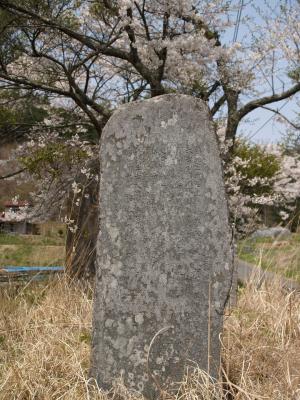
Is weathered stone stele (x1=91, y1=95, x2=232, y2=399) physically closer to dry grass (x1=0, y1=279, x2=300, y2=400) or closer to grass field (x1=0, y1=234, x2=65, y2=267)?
dry grass (x1=0, y1=279, x2=300, y2=400)

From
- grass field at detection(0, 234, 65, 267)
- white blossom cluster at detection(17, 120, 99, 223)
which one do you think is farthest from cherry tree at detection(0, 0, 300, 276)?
grass field at detection(0, 234, 65, 267)

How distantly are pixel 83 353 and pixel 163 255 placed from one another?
818 mm

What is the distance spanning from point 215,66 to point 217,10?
75cm

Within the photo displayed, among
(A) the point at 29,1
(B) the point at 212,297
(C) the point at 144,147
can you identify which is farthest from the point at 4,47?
(B) the point at 212,297

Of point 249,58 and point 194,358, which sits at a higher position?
point 249,58

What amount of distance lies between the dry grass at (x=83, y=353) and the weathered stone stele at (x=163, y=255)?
0.42 feet

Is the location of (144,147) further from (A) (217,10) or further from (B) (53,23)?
(A) (217,10)

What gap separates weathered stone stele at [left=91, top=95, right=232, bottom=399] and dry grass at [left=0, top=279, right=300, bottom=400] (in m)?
0.13

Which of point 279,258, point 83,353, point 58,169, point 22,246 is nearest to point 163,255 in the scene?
point 83,353

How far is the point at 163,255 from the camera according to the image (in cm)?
246

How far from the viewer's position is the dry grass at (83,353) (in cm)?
242

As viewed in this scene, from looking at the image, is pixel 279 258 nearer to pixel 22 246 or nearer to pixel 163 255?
pixel 163 255

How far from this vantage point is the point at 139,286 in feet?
8.08

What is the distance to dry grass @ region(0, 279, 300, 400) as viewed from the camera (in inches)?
95.3
